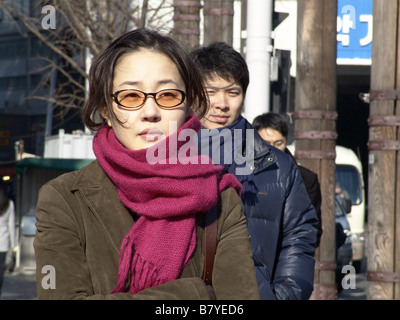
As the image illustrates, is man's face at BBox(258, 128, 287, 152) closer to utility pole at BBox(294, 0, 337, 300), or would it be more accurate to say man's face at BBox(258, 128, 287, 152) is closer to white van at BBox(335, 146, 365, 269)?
utility pole at BBox(294, 0, 337, 300)

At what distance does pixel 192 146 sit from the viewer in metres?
2.34

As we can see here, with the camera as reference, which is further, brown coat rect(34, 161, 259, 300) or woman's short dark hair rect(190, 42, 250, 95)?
woman's short dark hair rect(190, 42, 250, 95)

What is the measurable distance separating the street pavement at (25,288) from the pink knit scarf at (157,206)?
9226mm

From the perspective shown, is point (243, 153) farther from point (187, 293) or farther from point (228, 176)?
point (187, 293)

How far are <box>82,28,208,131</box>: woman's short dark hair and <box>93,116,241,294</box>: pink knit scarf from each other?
0.52 ft

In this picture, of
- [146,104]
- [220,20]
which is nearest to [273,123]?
[220,20]

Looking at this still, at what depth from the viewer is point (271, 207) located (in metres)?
3.67

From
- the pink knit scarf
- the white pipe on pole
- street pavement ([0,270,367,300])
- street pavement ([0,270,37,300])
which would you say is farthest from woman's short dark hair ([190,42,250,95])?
street pavement ([0,270,37,300])

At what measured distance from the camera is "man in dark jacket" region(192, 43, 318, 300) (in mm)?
3613

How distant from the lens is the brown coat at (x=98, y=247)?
209 cm

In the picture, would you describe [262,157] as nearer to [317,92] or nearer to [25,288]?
[317,92]

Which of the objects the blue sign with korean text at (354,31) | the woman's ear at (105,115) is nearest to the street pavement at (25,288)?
A: the blue sign with korean text at (354,31)

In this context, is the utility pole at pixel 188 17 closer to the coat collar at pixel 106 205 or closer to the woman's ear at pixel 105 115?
the woman's ear at pixel 105 115

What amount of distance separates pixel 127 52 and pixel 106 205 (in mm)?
440
